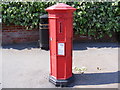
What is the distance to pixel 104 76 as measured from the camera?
4.39 m

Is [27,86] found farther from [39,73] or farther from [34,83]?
[39,73]

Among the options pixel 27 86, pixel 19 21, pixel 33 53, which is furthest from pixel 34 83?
pixel 19 21

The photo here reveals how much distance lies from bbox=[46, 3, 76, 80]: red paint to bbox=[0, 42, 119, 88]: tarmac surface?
40 cm

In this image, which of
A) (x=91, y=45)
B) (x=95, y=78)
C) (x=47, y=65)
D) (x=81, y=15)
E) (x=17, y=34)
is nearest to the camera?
(x=95, y=78)

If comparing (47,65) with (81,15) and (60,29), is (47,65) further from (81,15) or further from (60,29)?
(81,15)

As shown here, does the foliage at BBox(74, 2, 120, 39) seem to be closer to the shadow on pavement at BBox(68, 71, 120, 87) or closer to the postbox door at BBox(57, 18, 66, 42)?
the shadow on pavement at BBox(68, 71, 120, 87)

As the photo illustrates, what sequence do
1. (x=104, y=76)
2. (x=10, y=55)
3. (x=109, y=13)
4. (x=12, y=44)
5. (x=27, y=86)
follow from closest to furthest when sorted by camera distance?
(x=27, y=86) → (x=104, y=76) → (x=10, y=55) → (x=109, y=13) → (x=12, y=44)

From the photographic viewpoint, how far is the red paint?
3.58 m

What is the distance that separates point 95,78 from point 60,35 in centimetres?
156

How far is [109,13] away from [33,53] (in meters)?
3.97

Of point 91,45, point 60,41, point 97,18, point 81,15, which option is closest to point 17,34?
point 81,15

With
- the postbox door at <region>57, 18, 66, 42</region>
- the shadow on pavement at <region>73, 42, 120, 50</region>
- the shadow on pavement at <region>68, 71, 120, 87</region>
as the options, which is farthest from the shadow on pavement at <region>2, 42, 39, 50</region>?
the postbox door at <region>57, 18, 66, 42</region>

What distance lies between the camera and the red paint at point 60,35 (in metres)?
3.58

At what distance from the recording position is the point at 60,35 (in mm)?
3689
